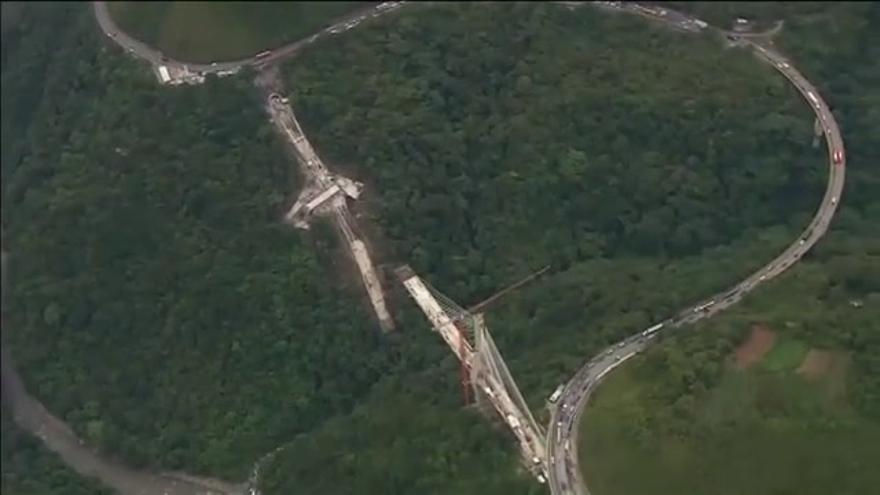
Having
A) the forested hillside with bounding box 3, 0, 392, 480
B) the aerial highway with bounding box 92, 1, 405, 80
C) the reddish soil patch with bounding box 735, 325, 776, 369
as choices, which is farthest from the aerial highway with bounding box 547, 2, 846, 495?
the aerial highway with bounding box 92, 1, 405, 80

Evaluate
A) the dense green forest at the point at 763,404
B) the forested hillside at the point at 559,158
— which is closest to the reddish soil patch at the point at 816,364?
the dense green forest at the point at 763,404

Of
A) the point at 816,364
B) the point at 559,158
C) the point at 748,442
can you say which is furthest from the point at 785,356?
the point at 559,158

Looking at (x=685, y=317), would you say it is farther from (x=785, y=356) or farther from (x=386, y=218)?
(x=386, y=218)

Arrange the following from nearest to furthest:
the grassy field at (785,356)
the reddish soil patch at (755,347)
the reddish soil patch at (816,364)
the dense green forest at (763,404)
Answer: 1. the dense green forest at (763,404)
2. the reddish soil patch at (816,364)
3. the grassy field at (785,356)
4. the reddish soil patch at (755,347)

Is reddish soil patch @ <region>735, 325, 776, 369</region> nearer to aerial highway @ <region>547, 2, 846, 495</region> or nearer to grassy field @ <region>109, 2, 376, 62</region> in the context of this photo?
aerial highway @ <region>547, 2, 846, 495</region>

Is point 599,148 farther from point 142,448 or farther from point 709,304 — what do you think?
point 142,448

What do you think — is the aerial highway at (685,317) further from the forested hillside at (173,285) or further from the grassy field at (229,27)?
the grassy field at (229,27)
